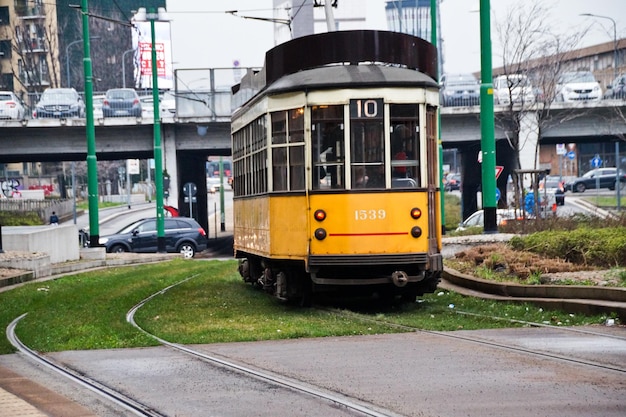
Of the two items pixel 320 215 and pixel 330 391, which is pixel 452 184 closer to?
pixel 320 215

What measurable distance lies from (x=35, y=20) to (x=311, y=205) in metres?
59.0

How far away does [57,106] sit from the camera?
159 ft

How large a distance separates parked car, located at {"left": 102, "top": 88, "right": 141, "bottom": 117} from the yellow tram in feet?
111

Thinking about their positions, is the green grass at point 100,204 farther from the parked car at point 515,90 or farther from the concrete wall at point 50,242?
the concrete wall at point 50,242

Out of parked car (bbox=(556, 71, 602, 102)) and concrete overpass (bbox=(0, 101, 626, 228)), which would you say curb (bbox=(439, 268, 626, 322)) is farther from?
parked car (bbox=(556, 71, 602, 102))

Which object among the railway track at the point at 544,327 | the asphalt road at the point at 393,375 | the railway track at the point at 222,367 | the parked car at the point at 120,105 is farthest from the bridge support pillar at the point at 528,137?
the railway track at the point at 222,367

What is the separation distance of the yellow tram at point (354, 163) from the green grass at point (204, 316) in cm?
67

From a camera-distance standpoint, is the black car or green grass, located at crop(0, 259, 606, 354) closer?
green grass, located at crop(0, 259, 606, 354)

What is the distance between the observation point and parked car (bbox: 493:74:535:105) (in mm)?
42716

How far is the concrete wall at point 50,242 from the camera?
98.7 feet

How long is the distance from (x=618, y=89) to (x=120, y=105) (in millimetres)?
20324

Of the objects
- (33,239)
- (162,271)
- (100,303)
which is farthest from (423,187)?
(33,239)

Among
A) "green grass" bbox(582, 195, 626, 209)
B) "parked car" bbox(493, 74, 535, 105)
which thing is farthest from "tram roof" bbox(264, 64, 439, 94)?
"green grass" bbox(582, 195, 626, 209)

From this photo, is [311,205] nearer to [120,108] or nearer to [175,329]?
[175,329]
